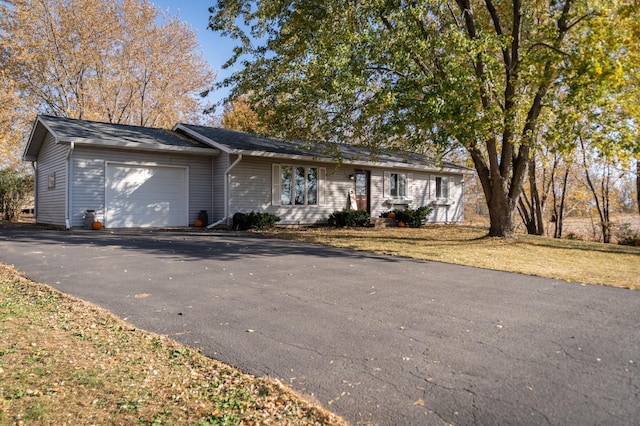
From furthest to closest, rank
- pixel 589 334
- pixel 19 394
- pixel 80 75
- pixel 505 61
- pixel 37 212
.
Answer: pixel 80 75
pixel 37 212
pixel 505 61
pixel 589 334
pixel 19 394

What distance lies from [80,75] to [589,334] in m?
28.6

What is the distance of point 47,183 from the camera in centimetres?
1680

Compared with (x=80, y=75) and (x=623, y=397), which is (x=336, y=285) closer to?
(x=623, y=397)

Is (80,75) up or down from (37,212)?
up

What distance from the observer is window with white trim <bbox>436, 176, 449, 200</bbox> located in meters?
23.7

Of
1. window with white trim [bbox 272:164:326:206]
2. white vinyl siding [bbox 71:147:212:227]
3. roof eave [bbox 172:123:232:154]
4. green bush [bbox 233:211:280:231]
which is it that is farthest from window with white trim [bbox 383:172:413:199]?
white vinyl siding [bbox 71:147:212:227]

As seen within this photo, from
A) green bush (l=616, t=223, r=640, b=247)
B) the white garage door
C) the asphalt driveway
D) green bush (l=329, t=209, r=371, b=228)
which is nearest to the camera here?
the asphalt driveway

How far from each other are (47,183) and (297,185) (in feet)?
31.2

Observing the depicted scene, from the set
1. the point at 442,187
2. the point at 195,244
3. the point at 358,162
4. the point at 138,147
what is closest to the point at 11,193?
the point at 138,147

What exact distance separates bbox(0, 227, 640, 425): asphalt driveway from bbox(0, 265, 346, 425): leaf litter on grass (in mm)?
247

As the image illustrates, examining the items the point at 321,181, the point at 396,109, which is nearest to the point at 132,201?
the point at 321,181

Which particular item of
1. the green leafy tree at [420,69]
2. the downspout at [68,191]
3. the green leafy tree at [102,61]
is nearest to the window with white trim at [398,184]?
the green leafy tree at [420,69]

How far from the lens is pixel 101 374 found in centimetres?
321

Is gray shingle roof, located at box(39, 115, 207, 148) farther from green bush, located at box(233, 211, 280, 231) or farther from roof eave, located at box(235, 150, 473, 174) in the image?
green bush, located at box(233, 211, 280, 231)
